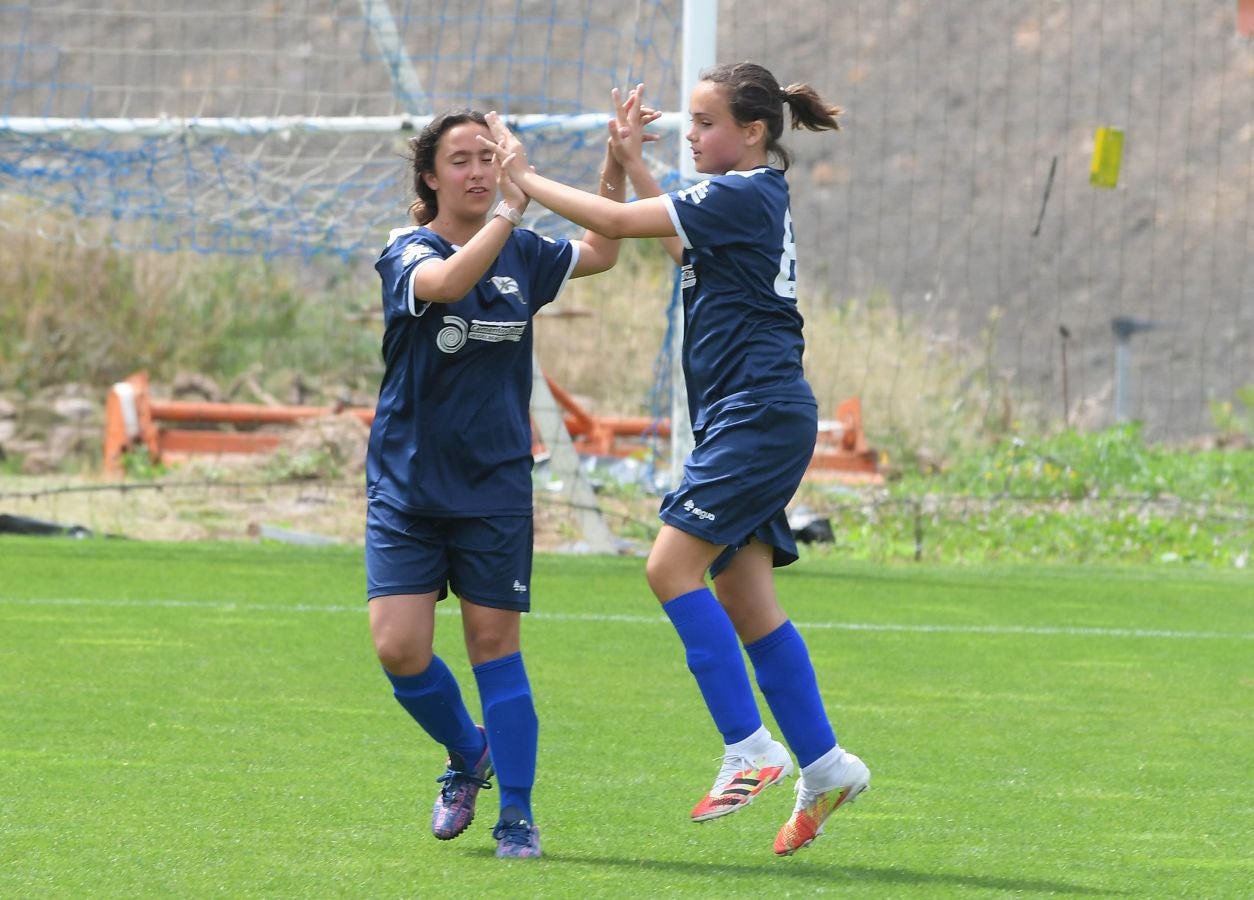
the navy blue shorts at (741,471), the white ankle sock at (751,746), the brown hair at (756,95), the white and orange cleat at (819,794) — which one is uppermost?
the brown hair at (756,95)

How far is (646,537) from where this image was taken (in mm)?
10734

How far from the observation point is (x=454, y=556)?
4199mm

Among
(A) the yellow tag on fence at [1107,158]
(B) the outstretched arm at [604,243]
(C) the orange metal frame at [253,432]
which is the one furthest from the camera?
(C) the orange metal frame at [253,432]

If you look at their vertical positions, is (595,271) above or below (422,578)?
above

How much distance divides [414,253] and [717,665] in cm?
108

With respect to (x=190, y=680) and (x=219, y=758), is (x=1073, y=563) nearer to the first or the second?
(x=190, y=680)

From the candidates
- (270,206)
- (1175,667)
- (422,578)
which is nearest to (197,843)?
(422,578)

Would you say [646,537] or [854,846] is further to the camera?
[646,537]

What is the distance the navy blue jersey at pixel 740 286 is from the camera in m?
4.14

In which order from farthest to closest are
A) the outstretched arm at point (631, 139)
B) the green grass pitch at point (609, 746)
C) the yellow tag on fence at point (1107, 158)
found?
the yellow tag on fence at point (1107, 158)
the outstretched arm at point (631, 139)
the green grass pitch at point (609, 746)

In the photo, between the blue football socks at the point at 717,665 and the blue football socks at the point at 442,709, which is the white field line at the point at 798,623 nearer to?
the blue football socks at the point at 442,709

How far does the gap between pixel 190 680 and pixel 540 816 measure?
2088 millimetres

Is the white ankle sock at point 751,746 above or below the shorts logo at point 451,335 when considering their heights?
below

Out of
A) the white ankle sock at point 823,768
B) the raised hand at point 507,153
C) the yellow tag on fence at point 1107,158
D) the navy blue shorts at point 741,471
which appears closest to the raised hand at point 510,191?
the raised hand at point 507,153
